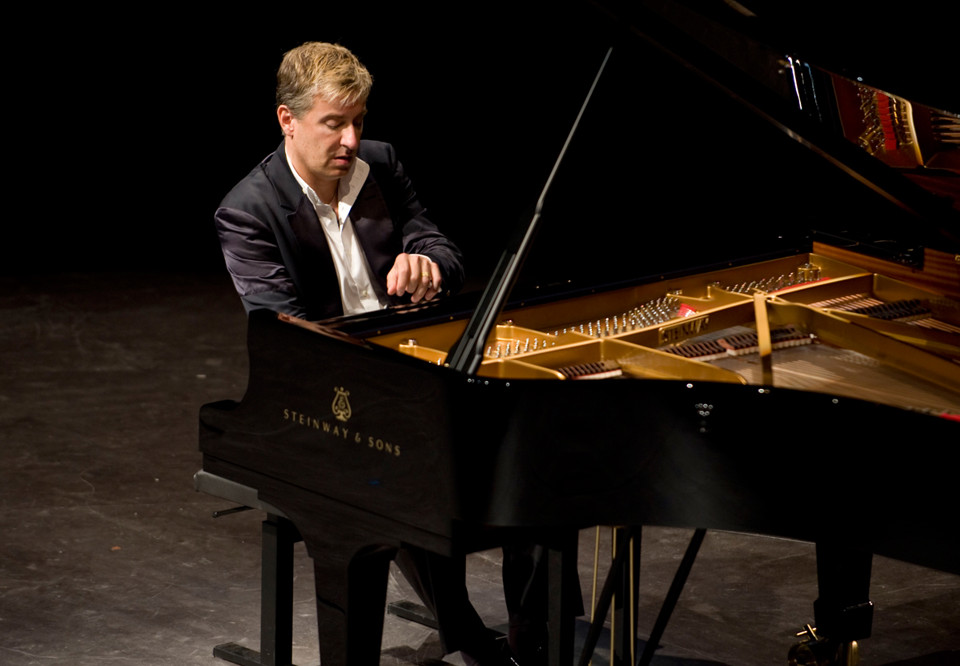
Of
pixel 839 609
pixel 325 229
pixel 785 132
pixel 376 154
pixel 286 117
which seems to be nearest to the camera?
pixel 785 132

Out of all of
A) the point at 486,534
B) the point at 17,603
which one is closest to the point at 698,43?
the point at 486,534

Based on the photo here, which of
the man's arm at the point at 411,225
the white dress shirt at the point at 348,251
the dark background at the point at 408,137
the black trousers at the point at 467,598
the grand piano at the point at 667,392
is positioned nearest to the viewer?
the grand piano at the point at 667,392

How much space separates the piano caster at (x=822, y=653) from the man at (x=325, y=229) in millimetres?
685

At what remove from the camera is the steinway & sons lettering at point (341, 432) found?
250 centimetres

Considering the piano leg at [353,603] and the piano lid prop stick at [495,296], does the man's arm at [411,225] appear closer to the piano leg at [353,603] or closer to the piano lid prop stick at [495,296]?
the piano lid prop stick at [495,296]

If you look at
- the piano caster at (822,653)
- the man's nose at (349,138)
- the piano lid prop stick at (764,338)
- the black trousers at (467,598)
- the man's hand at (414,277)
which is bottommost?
the piano caster at (822,653)

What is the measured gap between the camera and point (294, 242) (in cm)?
335

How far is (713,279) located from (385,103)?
5.12m

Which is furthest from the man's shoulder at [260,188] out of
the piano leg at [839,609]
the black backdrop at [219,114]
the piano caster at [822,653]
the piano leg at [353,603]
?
the black backdrop at [219,114]

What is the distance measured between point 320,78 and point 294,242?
404 millimetres

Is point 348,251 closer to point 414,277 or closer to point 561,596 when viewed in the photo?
point 414,277

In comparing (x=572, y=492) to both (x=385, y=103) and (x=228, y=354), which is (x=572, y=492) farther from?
(x=385, y=103)

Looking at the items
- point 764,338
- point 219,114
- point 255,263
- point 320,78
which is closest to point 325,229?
point 255,263

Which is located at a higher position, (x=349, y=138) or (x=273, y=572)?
(x=349, y=138)
